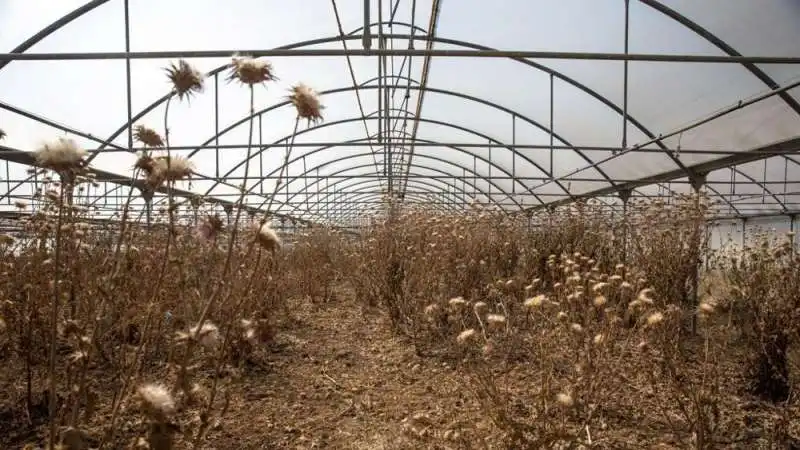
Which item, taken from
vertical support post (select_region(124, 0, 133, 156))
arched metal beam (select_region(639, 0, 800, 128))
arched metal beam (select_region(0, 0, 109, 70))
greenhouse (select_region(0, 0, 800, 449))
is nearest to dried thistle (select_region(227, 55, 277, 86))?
greenhouse (select_region(0, 0, 800, 449))

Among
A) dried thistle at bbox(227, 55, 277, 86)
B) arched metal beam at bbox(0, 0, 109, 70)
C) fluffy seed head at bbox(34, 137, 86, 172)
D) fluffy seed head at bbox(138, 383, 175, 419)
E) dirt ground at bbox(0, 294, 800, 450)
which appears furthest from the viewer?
arched metal beam at bbox(0, 0, 109, 70)

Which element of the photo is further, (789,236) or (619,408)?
(789,236)

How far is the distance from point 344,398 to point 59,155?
300cm

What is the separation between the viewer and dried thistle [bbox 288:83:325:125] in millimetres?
1649

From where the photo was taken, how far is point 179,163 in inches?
63.9

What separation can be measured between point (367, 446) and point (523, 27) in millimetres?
6108

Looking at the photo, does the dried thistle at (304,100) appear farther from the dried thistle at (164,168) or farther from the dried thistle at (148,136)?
the dried thistle at (148,136)

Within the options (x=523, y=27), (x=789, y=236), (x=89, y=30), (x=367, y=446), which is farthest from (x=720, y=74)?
(x=89, y=30)

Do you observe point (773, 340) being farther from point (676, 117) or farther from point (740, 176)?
point (740, 176)

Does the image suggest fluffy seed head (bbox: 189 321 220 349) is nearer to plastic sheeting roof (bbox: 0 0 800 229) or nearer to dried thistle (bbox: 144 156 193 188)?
dried thistle (bbox: 144 156 193 188)

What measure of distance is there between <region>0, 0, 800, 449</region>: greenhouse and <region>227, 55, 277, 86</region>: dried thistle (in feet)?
0.04

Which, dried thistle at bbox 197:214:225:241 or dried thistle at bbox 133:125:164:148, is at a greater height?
dried thistle at bbox 133:125:164:148

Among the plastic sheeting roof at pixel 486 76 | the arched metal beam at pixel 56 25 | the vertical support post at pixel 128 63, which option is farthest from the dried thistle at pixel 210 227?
the arched metal beam at pixel 56 25

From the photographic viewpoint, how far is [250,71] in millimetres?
1581
